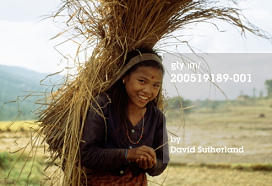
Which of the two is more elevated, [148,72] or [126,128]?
[148,72]

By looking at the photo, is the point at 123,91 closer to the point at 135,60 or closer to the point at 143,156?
the point at 135,60

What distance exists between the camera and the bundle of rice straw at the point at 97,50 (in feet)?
7.60

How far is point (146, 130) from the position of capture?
2.37 meters

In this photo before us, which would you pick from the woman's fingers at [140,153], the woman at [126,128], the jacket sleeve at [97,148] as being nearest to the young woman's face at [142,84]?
the woman at [126,128]

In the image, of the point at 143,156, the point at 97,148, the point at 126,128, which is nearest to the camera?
the point at 143,156

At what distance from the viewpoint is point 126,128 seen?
7.59ft

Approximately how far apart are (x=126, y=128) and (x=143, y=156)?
0.26 meters

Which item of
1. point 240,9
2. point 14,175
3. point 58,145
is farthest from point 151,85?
point 14,175

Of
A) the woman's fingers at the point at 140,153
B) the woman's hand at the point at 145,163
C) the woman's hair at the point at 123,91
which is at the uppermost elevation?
the woman's hair at the point at 123,91

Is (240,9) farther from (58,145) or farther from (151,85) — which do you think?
(58,145)

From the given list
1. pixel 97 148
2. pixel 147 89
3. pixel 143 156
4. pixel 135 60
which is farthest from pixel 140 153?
pixel 135 60

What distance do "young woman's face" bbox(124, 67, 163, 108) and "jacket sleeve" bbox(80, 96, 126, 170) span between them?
0.16m

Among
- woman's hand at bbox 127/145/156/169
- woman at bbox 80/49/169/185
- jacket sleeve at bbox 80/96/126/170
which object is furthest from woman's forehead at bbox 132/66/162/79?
woman's hand at bbox 127/145/156/169

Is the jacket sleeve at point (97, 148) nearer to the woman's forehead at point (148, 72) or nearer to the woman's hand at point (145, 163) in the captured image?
the woman's hand at point (145, 163)
